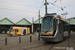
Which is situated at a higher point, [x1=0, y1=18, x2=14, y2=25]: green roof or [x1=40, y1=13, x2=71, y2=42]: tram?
[x1=0, y1=18, x2=14, y2=25]: green roof

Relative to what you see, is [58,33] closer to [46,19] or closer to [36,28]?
[46,19]

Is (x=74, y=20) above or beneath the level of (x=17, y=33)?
above

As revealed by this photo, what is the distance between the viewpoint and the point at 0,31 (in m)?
43.5

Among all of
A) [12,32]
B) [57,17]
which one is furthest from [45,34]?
[12,32]

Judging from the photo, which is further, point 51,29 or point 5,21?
point 5,21

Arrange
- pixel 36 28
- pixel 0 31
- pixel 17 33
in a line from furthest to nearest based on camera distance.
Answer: pixel 36 28, pixel 0 31, pixel 17 33

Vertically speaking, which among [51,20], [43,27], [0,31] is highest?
[51,20]

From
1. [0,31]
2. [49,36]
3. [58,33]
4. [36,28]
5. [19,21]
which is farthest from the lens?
[36,28]

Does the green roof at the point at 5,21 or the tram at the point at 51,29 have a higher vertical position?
the green roof at the point at 5,21

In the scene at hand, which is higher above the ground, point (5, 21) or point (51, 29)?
point (5, 21)

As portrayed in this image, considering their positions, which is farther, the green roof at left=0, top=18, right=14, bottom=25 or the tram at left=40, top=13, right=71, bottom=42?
the green roof at left=0, top=18, right=14, bottom=25

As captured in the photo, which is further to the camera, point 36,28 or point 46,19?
point 36,28

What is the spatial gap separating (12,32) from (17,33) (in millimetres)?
2266

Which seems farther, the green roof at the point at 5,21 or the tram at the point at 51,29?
the green roof at the point at 5,21
